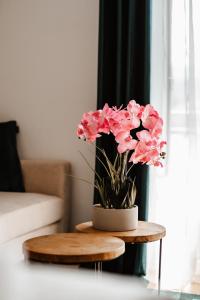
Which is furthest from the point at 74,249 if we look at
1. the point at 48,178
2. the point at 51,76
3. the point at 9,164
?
the point at 51,76

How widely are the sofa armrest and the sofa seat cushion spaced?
79 mm

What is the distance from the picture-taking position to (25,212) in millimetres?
3180

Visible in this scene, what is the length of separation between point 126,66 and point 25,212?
1.14m

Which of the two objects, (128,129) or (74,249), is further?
(128,129)

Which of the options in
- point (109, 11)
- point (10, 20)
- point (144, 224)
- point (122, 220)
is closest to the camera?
point (122, 220)

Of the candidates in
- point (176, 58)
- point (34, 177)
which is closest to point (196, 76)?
point (176, 58)

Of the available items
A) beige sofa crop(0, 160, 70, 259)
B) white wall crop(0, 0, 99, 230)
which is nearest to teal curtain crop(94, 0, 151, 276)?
white wall crop(0, 0, 99, 230)

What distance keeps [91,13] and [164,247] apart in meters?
1.68

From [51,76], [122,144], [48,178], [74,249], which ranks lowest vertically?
[74,249]

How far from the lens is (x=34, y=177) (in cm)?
376

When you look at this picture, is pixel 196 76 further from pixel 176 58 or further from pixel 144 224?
pixel 144 224

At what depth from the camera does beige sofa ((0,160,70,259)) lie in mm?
3051

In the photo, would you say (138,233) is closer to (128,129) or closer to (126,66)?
(128,129)

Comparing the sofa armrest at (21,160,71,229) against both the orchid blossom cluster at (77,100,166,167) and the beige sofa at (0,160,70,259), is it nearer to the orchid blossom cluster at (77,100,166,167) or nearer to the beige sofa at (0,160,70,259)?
the beige sofa at (0,160,70,259)
